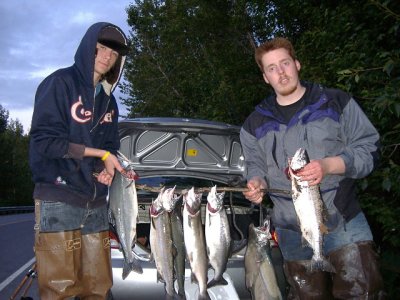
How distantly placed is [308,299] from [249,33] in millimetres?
12614

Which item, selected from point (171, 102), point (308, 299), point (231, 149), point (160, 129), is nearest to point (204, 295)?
point (308, 299)

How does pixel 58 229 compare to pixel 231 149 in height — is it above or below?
below

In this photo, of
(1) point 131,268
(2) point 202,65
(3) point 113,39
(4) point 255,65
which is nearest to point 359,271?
(1) point 131,268

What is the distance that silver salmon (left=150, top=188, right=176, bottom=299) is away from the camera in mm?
3766

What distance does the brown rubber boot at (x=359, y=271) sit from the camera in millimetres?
3513

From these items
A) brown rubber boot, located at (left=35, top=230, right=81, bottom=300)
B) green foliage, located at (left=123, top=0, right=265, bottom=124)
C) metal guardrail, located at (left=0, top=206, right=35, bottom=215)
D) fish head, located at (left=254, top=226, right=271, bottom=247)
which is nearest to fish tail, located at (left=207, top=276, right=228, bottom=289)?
fish head, located at (left=254, top=226, right=271, bottom=247)

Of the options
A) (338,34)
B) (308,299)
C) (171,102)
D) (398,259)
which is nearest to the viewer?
(308,299)

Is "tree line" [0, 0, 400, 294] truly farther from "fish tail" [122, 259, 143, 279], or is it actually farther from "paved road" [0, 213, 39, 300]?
"paved road" [0, 213, 39, 300]

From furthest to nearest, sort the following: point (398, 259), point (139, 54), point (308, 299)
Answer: point (139, 54) → point (398, 259) → point (308, 299)

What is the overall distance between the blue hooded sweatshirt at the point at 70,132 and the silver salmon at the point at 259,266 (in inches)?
54.1

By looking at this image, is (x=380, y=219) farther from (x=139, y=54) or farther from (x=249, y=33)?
(x=139, y=54)

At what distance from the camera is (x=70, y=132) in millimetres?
3611

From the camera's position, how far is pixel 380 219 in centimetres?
575

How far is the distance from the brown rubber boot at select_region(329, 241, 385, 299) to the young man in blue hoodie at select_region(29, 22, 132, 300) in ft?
6.26
